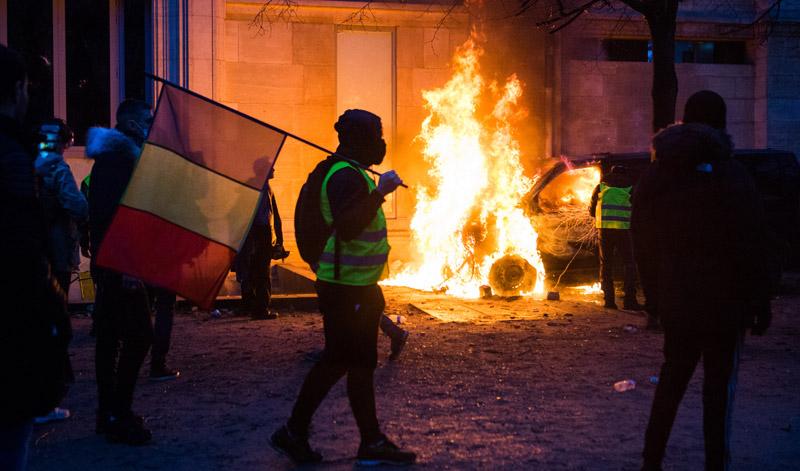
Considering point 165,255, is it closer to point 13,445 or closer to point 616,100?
point 13,445

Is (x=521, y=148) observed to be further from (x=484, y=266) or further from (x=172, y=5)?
(x=172, y=5)

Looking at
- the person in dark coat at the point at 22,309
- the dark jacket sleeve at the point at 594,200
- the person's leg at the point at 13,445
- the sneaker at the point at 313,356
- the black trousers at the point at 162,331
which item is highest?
the dark jacket sleeve at the point at 594,200

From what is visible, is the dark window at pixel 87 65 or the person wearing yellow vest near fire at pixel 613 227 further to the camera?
the dark window at pixel 87 65

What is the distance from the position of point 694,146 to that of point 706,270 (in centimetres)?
57

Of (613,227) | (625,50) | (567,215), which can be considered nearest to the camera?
(613,227)

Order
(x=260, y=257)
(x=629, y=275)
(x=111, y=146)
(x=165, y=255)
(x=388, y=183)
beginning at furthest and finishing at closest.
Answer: (x=629, y=275), (x=260, y=257), (x=111, y=146), (x=165, y=255), (x=388, y=183)

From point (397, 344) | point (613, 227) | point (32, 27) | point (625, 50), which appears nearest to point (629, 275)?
point (613, 227)

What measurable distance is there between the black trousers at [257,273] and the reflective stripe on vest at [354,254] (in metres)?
5.46

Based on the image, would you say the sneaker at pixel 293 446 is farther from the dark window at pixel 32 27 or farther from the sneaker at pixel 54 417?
the dark window at pixel 32 27

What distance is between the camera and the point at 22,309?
283 centimetres

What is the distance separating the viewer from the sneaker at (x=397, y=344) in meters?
7.76

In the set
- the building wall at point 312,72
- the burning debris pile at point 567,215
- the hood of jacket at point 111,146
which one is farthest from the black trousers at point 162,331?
the building wall at point 312,72

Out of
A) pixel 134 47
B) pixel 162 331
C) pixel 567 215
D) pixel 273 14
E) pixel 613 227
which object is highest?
pixel 273 14

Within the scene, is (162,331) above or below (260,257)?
below
